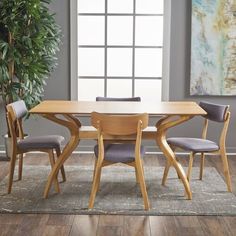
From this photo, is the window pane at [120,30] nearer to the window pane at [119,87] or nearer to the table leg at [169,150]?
the window pane at [119,87]

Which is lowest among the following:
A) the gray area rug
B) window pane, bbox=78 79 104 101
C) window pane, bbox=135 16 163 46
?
the gray area rug

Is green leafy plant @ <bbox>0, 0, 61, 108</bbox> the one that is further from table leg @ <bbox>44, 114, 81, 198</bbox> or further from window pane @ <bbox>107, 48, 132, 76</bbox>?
table leg @ <bbox>44, 114, 81, 198</bbox>

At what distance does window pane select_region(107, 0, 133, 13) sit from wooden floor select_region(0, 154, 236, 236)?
3.01m

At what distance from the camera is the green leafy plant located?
478 centimetres

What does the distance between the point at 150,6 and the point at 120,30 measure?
1.54 feet

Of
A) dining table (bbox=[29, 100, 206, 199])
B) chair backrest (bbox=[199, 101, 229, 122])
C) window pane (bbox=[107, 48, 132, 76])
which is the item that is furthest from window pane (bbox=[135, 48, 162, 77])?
dining table (bbox=[29, 100, 206, 199])

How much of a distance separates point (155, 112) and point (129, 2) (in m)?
2.28

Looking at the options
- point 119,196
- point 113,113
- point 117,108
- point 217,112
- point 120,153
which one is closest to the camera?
point 120,153

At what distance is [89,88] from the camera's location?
5742 millimetres

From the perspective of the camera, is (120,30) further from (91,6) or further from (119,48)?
(91,6)

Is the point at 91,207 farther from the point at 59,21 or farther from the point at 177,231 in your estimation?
the point at 59,21

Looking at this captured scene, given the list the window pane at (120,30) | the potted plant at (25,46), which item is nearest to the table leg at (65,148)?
the potted plant at (25,46)

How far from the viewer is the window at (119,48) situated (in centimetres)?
559

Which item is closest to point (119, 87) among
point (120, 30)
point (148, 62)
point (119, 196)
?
point (148, 62)
